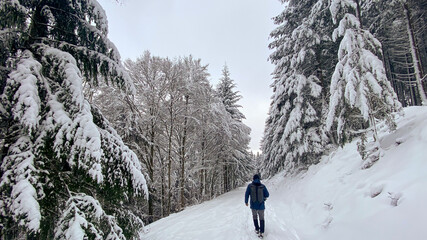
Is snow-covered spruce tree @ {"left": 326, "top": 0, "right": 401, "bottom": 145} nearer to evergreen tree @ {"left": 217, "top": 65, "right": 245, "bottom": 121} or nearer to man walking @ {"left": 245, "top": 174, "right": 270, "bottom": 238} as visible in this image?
man walking @ {"left": 245, "top": 174, "right": 270, "bottom": 238}

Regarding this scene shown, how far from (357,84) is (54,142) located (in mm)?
8368

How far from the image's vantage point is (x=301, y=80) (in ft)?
43.6

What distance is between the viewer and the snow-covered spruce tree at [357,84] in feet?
22.9

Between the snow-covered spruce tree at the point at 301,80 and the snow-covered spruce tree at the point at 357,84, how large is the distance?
4409mm

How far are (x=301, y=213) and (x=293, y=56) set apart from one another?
31.2 feet

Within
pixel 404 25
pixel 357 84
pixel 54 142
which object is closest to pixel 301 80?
pixel 357 84

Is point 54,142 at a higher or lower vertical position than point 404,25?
lower

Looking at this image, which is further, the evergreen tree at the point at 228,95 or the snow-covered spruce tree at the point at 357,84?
the evergreen tree at the point at 228,95

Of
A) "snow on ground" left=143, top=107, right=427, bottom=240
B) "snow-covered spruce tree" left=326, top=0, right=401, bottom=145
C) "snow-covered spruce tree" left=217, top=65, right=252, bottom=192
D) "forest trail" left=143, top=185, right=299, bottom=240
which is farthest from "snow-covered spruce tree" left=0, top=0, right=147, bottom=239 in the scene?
"snow-covered spruce tree" left=217, top=65, right=252, bottom=192

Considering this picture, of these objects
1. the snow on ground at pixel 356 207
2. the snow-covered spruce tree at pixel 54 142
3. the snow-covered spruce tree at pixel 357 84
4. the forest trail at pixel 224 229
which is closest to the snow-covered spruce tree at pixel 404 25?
the snow-covered spruce tree at pixel 357 84

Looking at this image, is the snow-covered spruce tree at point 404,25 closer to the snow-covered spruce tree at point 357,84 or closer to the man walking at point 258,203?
the snow-covered spruce tree at point 357,84

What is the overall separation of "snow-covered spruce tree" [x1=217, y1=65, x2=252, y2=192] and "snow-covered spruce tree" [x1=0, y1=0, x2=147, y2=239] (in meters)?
13.5

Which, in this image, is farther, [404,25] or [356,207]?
[404,25]

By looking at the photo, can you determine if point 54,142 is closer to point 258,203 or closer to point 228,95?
point 258,203
